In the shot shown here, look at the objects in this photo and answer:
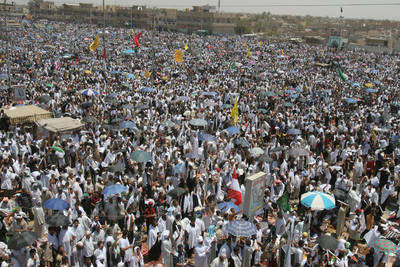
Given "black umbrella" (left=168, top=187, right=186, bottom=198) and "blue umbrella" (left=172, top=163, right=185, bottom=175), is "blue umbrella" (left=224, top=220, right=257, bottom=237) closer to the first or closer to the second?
"black umbrella" (left=168, top=187, right=186, bottom=198)

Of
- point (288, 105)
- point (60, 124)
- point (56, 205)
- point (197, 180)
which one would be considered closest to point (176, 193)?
point (197, 180)

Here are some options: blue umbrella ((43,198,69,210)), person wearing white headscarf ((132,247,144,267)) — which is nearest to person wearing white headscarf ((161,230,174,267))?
person wearing white headscarf ((132,247,144,267))

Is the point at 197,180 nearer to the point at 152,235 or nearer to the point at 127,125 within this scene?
the point at 152,235

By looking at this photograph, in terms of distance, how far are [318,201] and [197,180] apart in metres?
2.94

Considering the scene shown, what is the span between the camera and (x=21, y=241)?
548 centimetres

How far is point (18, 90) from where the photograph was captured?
49.3 feet

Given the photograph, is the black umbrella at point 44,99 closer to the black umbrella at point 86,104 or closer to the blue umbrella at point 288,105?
the black umbrella at point 86,104

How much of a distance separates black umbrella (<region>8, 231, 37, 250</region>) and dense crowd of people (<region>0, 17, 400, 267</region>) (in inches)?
0.6

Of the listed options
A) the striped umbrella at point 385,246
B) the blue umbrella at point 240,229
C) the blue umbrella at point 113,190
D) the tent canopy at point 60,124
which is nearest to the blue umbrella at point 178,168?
the blue umbrella at point 113,190

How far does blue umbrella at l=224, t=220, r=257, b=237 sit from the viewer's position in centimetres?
577

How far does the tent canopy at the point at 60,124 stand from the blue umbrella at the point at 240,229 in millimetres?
7459

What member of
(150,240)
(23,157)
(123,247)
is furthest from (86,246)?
(23,157)

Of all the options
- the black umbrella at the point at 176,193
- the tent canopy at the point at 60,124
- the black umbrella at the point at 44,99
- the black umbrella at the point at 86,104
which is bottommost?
the black umbrella at the point at 176,193

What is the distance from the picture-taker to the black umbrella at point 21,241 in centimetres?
543
